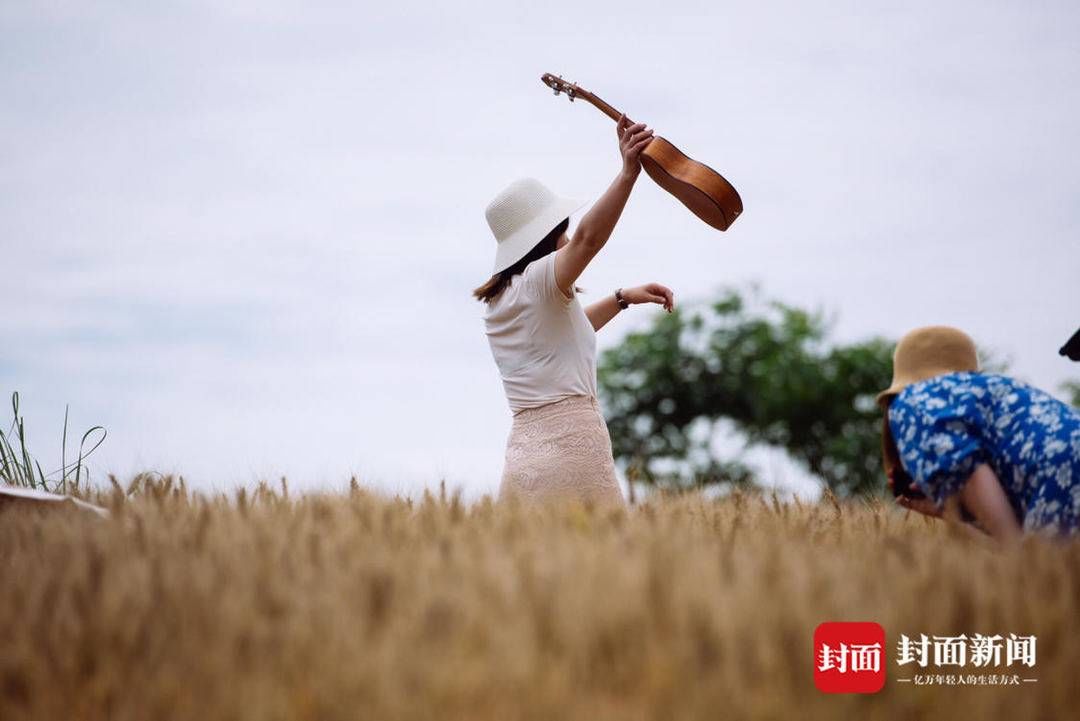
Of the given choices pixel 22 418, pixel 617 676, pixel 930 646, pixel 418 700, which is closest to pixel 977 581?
pixel 930 646

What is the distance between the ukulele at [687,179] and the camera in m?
5.14

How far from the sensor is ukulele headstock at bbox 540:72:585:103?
5.34m

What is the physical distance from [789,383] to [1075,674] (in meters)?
21.2

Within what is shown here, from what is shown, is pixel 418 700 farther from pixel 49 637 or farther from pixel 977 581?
pixel 977 581

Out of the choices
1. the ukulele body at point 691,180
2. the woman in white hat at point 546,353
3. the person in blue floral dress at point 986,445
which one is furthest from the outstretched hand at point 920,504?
the ukulele body at point 691,180

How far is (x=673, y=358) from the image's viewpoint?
23.9 m

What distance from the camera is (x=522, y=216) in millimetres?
4934

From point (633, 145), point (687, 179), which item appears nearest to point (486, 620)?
point (633, 145)

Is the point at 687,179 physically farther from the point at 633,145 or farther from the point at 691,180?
the point at 633,145

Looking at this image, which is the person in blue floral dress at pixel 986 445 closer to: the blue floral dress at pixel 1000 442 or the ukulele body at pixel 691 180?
the blue floral dress at pixel 1000 442

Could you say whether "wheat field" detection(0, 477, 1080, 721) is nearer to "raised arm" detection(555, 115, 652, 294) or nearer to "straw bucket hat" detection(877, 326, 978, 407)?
"straw bucket hat" detection(877, 326, 978, 407)

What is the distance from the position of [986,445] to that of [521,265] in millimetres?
2165

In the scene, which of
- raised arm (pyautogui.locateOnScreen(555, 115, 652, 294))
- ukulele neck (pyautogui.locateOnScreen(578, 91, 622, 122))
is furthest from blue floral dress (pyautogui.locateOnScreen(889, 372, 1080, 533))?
ukulele neck (pyautogui.locateOnScreen(578, 91, 622, 122))

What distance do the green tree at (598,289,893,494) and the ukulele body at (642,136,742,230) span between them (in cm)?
1835
